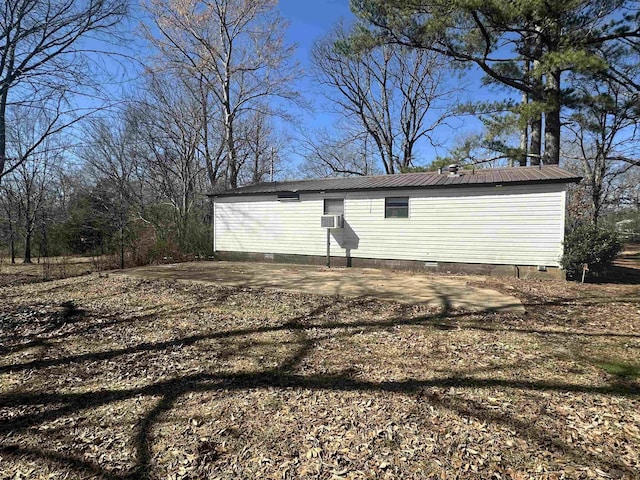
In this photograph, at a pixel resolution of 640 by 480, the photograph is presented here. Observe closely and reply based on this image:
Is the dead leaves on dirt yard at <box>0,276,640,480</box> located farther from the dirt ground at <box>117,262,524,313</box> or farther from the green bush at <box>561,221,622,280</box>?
the green bush at <box>561,221,622,280</box>

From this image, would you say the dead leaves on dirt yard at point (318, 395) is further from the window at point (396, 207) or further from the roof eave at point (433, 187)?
the window at point (396, 207)

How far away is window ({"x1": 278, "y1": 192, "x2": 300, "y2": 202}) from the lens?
10725 millimetres

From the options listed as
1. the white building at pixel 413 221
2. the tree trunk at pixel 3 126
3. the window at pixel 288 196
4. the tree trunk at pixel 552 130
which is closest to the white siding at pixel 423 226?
the white building at pixel 413 221

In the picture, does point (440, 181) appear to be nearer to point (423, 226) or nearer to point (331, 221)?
point (423, 226)

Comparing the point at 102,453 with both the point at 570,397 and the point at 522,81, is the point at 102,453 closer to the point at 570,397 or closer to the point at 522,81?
the point at 570,397

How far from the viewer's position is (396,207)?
31.2 ft

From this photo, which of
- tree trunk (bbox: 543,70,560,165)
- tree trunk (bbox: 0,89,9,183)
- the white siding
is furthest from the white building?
tree trunk (bbox: 0,89,9,183)

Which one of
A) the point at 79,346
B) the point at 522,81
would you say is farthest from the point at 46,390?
the point at 522,81

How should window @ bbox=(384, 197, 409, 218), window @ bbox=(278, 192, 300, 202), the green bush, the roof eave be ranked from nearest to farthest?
the green bush < the roof eave < window @ bbox=(384, 197, 409, 218) < window @ bbox=(278, 192, 300, 202)

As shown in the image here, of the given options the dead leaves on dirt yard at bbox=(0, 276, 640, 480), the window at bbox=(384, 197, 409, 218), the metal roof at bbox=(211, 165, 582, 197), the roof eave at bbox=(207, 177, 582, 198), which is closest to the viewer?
the dead leaves on dirt yard at bbox=(0, 276, 640, 480)

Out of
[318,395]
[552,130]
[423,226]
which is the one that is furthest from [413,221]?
[318,395]

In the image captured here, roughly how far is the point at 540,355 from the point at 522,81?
10.4m

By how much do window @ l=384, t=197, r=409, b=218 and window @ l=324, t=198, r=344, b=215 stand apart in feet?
4.32

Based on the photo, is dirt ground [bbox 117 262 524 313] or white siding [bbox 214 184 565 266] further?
white siding [bbox 214 184 565 266]
